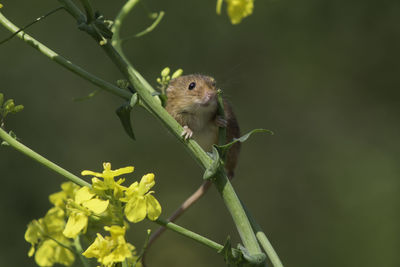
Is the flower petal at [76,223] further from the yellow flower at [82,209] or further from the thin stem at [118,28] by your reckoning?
the thin stem at [118,28]

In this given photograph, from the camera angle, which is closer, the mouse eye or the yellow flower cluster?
the yellow flower cluster

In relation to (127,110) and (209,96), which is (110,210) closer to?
(127,110)

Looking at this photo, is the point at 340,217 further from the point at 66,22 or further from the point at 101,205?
the point at 101,205

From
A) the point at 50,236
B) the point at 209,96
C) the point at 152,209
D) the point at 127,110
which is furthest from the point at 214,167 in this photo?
the point at 209,96

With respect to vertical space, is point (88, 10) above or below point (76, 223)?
above

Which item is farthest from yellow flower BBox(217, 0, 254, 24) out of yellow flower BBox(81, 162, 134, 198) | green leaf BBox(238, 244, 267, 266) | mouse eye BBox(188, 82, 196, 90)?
mouse eye BBox(188, 82, 196, 90)

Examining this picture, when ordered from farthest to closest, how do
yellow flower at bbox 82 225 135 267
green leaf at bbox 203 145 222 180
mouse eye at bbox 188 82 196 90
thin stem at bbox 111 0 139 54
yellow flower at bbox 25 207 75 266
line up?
1. mouse eye at bbox 188 82 196 90
2. yellow flower at bbox 25 207 75 266
3. thin stem at bbox 111 0 139 54
4. green leaf at bbox 203 145 222 180
5. yellow flower at bbox 82 225 135 267

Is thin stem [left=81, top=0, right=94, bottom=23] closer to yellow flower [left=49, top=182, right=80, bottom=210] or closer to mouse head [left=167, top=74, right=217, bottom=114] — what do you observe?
yellow flower [left=49, top=182, right=80, bottom=210]
